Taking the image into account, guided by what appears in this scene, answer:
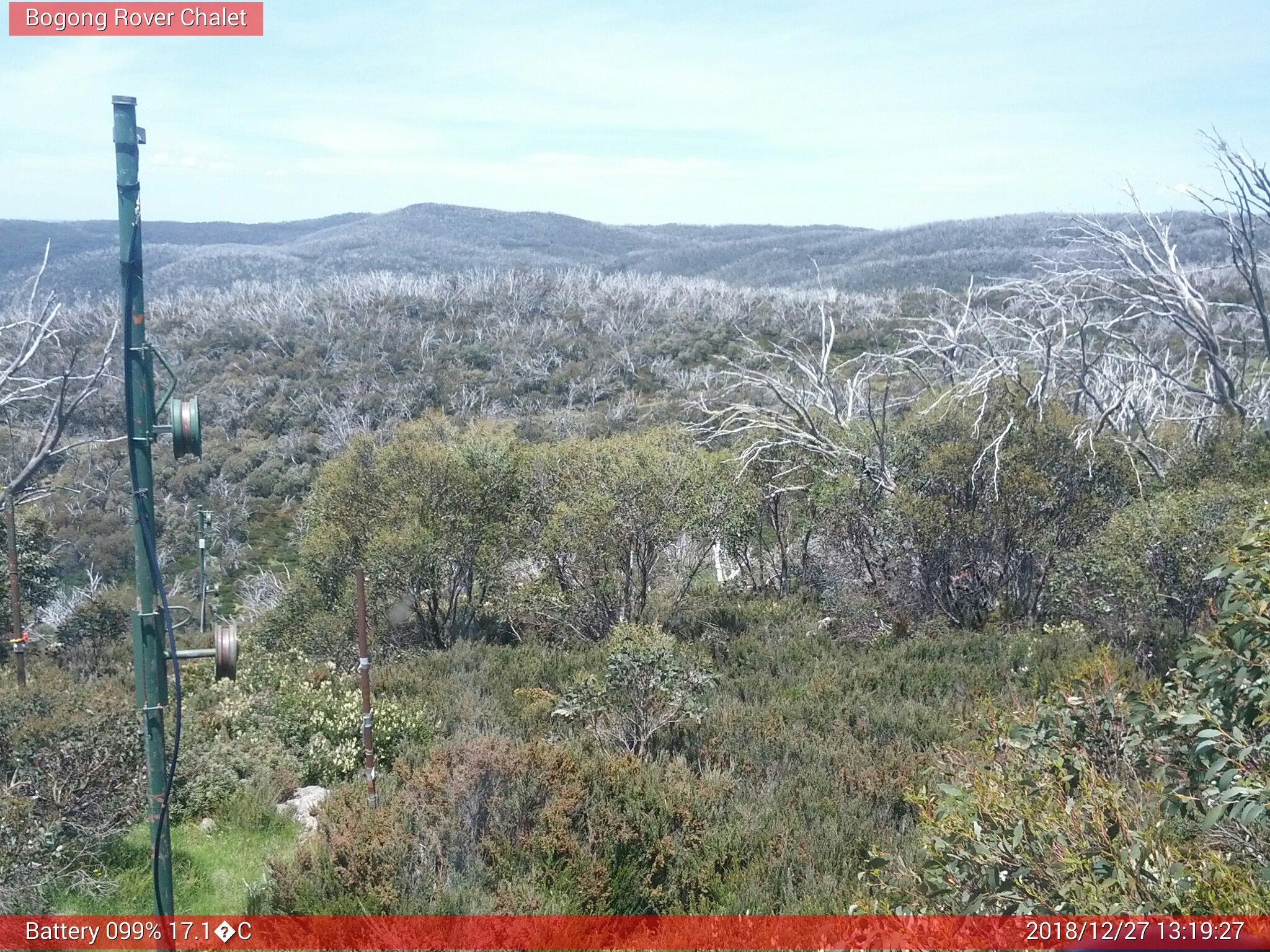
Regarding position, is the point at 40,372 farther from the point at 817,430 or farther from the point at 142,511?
the point at 142,511

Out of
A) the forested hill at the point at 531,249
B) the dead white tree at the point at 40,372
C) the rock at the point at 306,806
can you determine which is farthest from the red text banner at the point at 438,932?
the forested hill at the point at 531,249

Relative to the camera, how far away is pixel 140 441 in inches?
144

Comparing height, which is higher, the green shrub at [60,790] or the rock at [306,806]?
the green shrub at [60,790]

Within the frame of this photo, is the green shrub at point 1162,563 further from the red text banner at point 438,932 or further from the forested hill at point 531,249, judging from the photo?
the forested hill at point 531,249

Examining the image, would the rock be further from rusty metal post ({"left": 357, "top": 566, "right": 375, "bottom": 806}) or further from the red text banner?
the red text banner

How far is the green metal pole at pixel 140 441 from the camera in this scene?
356cm

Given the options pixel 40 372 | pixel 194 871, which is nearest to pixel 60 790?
pixel 194 871

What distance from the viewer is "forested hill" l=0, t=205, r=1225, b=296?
62750 mm

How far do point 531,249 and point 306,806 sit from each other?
312 feet

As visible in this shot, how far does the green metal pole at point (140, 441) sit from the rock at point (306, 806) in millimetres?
2847

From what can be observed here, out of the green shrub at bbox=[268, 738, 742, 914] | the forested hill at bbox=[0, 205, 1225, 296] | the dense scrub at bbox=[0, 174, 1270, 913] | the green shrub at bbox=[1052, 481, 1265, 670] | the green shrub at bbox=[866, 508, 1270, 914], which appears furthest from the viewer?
the forested hill at bbox=[0, 205, 1225, 296]

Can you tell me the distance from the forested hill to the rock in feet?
162

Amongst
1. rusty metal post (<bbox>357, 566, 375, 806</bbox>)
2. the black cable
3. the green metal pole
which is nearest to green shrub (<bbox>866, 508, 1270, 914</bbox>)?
the black cable

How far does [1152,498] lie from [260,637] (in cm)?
1142
